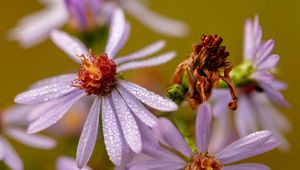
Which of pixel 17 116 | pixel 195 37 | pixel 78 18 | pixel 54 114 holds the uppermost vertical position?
pixel 195 37

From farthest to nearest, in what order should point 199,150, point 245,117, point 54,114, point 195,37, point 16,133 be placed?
point 195,37
point 16,133
point 245,117
point 54,114
point 199,150

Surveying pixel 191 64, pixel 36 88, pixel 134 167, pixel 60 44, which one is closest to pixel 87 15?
pixel 60 44

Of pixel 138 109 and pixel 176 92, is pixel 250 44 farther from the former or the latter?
pixel 138 109

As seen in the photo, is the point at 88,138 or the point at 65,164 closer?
the point at 88,138

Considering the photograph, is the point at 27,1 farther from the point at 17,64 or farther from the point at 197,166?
the point at 197,166

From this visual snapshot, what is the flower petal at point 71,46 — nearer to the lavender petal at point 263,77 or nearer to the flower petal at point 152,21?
the lavender petal at point 263,77

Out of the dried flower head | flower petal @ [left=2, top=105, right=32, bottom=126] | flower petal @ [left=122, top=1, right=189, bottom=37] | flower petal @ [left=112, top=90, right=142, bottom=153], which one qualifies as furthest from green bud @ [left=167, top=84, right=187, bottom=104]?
flower petal @ [left=122, top=1, right=189, bottom=37]

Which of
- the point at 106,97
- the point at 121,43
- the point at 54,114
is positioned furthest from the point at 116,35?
the point at 54,114

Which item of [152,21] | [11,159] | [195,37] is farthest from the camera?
[195,37]
